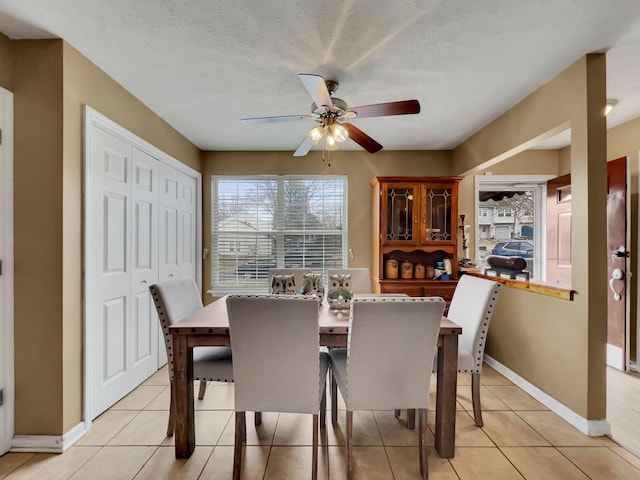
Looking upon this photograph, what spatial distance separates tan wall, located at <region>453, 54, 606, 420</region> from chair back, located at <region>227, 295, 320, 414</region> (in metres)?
1.83

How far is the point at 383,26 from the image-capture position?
1.79 meters

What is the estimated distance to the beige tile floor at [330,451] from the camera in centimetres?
176

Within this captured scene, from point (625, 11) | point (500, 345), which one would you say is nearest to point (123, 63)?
point (625, 11)

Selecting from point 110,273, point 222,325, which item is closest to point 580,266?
point 222,325

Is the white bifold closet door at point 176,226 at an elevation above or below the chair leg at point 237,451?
above

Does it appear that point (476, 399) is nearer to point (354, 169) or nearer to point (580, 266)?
point (580, 266)

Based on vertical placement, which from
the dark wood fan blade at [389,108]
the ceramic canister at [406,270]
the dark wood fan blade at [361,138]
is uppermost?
the dark wood fan blade at [389,108]

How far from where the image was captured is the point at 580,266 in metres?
2.15

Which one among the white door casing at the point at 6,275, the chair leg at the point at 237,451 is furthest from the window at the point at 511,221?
the white door casing at the point at 6,275

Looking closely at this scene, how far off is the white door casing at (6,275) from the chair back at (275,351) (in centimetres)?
144

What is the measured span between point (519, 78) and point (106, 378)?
147 inches

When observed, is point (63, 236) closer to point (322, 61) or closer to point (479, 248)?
point (322, 61)

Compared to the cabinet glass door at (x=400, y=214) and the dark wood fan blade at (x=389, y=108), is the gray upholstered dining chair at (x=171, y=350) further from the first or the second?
the cabinet glass door at (x=400, y=214)

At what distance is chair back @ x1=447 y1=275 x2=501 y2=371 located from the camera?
215 cm
